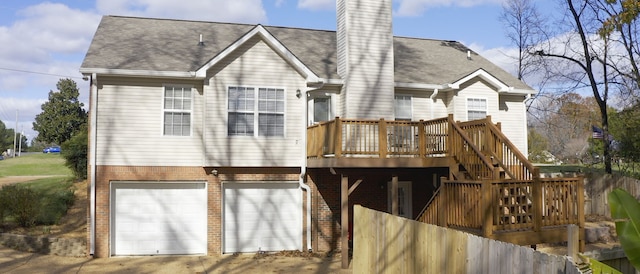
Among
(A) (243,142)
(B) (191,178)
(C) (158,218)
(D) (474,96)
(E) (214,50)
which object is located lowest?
(C) (158,218)

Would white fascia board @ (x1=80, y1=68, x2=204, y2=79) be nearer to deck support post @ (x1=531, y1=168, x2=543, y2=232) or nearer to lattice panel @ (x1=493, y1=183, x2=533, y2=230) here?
lattice panel @ (x1=493, y1=183, x2=533, y2=230)

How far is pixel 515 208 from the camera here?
36.2 ft

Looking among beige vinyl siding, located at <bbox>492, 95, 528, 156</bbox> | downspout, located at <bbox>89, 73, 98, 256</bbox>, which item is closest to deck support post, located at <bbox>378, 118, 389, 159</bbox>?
beige vinyl siding, located at <bbox>492, 95, 528, 156</bbox>

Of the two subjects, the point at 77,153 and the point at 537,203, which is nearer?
the point at 537,203

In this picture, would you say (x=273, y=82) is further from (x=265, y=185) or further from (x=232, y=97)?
(x=265, y=185)

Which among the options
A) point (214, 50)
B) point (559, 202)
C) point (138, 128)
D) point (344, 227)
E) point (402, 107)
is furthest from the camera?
point (402, 107)

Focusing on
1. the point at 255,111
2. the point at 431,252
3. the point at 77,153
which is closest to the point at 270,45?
the point at 255,111

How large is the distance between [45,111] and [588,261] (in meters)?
50.0

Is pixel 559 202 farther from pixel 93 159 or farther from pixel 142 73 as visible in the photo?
pixel 93 159

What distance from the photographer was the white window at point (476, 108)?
19406mm

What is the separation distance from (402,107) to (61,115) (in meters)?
38.2

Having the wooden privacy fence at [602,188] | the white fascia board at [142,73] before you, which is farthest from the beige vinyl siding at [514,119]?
the white fascia board at [142,73]

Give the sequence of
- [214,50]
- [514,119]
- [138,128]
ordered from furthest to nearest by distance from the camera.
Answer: [514,119]
[214,50]
[138,128]

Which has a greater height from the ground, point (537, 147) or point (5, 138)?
point (5, 138)
